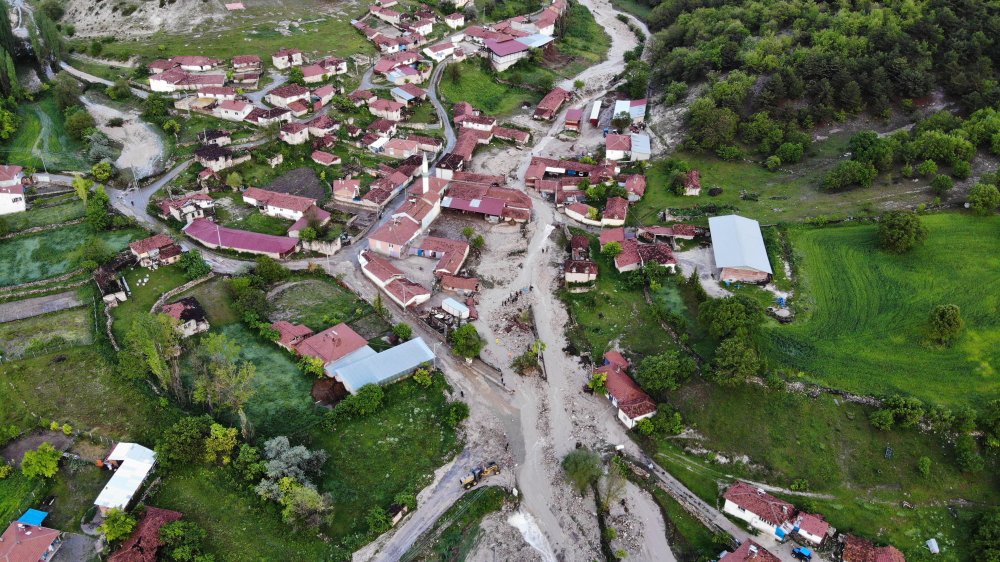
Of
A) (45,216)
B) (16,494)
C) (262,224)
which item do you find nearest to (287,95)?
(262,224)

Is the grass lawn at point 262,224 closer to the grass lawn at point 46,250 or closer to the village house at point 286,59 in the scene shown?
the grass lawn at point 46,250

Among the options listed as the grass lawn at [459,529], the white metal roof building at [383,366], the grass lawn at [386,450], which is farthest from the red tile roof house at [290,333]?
the grass lawn at [459,529]

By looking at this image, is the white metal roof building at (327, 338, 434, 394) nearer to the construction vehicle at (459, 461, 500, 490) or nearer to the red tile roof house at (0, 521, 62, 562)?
the construction vehicle at (459, 461, 500, 490)

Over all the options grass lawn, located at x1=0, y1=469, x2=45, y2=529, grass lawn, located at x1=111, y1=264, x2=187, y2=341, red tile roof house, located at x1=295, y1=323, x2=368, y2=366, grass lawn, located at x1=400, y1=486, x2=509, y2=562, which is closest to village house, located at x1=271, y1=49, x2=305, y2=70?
grass lawn, located at x1=111, y1=264, x2=187, y2=341

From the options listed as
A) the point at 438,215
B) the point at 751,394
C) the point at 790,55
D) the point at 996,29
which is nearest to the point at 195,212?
the point at 438,215

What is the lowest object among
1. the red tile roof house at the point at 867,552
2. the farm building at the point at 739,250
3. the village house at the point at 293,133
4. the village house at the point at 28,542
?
the red tile roof house at the point at 867,552

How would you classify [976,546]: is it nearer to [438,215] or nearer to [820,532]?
[820,532]
